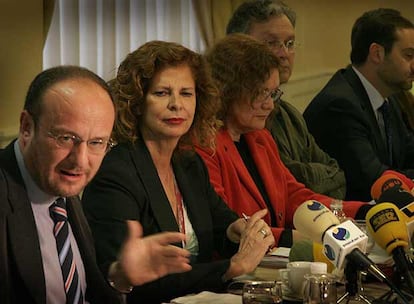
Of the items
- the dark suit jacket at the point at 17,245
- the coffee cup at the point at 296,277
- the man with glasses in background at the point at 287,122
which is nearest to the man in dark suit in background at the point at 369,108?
the man with glasses in background at the point at 287,122

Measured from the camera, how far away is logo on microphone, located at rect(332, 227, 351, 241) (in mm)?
1988

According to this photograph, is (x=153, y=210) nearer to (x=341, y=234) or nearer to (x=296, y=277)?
(x=296, y=277)

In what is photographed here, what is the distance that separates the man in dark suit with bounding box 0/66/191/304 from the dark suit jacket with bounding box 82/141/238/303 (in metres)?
0.22

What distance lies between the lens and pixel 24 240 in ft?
6.81

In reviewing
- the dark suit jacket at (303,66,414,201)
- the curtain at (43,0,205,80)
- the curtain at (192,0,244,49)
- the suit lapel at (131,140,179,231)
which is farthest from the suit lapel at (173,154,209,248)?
the curtain at (192,0,244,49)

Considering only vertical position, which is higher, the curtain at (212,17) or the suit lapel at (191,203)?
the curtain at (212,17)

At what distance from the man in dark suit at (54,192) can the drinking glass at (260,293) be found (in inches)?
6.5

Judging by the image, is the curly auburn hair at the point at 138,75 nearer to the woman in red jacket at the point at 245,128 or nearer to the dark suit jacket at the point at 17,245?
the woman in red jacket at the point at 245,128

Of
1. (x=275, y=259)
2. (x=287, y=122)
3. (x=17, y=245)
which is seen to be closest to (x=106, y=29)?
(x=287, y=122)

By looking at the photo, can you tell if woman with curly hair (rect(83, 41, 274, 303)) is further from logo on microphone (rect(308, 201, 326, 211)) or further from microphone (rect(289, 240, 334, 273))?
logo on microphone (rect(308, 201, 326, 211))

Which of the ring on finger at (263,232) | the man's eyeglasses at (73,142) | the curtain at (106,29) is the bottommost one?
the ring on finger at (263,232)

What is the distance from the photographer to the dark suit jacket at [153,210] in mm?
2500

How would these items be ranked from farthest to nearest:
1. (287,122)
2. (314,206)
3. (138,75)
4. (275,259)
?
(287,122), (138,75), (275,259), (314,206)

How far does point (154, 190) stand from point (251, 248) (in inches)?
15.2
